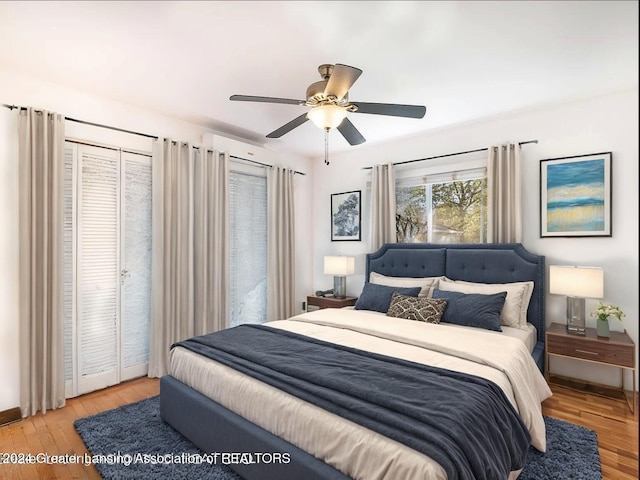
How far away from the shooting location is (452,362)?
2188 millimetres

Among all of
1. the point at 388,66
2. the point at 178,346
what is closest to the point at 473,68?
the point at 388,66

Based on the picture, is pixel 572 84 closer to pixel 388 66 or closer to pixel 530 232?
pixel 530 232

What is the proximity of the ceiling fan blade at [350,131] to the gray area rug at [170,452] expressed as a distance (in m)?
2.36

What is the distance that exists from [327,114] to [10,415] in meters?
3.09

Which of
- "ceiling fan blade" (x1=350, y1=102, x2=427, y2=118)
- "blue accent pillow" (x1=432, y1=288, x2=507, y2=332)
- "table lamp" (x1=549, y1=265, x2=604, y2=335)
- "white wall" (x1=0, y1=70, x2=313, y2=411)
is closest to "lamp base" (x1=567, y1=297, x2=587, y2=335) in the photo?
"table lamp" (x1=549, y1=265, x2=604, y2=335)

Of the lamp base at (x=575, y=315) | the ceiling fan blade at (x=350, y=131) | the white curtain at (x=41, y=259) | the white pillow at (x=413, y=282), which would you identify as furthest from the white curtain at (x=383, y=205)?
the white curtain at (x=41, y=259)

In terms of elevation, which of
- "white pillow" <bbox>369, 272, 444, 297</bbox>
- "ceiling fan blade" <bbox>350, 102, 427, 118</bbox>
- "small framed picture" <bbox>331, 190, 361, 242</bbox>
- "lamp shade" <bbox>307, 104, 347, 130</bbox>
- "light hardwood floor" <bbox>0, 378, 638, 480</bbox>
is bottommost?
"light hardwood floor" <bbox>0, 378, 638, 480</bbox>

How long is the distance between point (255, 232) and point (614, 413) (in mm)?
3712

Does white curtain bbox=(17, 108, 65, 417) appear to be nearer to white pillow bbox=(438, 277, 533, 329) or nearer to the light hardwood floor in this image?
the light hardwood floor

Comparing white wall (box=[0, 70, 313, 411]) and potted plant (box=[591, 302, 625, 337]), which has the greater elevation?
white wall (box=[0, 70, 313, 411])

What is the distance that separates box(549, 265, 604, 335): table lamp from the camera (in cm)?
284

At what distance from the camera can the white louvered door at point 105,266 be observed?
10.1ft

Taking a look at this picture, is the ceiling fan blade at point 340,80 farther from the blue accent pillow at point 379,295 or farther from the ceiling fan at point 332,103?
the blue accent pillow at point 379,295

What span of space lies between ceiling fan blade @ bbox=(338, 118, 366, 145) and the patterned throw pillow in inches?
58.4
